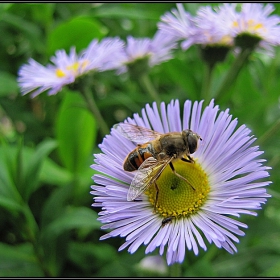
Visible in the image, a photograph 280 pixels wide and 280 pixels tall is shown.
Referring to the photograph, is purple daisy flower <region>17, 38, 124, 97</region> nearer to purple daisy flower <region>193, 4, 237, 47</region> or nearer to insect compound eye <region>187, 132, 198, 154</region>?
purple daisy flower <region>193, 4, 237, 47</region>

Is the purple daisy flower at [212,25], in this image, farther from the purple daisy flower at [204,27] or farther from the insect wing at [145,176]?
the insect wing at [145,176]

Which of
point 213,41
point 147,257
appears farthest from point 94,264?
point 213,41

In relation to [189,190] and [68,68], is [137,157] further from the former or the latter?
[68,68]

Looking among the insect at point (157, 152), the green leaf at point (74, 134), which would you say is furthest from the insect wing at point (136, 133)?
the green leaf at point (74, 134)

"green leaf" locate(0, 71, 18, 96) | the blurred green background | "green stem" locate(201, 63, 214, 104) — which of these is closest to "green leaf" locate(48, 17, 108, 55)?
the blurred green background

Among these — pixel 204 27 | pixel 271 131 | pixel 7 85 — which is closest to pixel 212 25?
pixel 204 27

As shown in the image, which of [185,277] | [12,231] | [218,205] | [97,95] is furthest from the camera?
[97,95]

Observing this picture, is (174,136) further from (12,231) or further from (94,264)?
(12,231)
